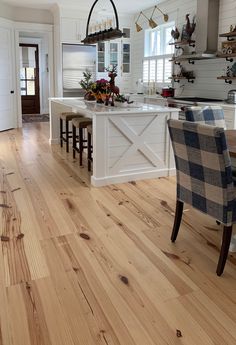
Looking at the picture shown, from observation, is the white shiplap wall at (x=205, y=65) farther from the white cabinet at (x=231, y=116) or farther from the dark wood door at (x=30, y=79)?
the dark wood door at (x=30, y=79)

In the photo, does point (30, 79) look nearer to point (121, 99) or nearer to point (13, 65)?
point (13, 65)

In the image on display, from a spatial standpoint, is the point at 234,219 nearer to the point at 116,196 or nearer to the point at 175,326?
the point at 175,326

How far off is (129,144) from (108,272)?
85.4 inches

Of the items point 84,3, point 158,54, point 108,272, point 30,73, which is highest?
point 84,3

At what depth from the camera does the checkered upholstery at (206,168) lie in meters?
2.02

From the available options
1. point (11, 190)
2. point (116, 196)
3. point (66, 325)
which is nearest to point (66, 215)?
point (116, 196)

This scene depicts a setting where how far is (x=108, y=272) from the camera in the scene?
Result: 2299 millimetres

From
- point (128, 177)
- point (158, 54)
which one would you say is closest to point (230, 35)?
point (158, 54)

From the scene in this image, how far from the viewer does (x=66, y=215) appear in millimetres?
3260

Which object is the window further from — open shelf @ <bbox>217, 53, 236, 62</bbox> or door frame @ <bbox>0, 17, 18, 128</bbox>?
door frame @ <bbox>0, 17, 18, 128</bbox>

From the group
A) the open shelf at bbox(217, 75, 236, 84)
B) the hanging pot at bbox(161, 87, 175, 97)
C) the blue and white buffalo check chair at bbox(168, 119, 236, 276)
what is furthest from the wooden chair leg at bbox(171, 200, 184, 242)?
the hanging pot at bbox(161, 87, 175, 97)

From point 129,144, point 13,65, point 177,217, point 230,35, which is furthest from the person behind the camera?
point 13,65

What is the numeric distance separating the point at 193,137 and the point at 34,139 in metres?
5.50

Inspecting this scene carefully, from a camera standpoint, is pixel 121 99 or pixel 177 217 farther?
pixel 121 99
